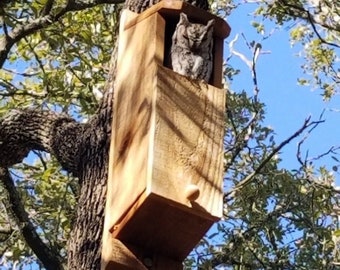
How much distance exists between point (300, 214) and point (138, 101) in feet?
7.55

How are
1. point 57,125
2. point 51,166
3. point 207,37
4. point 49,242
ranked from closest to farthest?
point 207,37 → point 57,125 → point 49,242 → point 51,166

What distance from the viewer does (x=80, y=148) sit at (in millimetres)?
2254

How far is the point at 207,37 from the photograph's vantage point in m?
2.15

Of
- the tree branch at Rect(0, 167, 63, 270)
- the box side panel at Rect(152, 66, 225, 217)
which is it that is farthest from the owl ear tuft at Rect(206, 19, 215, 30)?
the tree branch at Rect(0, 167, 63, 270)

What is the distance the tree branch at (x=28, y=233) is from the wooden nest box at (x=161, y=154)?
3.68ft

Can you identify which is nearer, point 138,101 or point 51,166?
point 138,101

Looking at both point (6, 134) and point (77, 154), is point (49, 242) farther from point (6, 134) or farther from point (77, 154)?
point (77, 154)

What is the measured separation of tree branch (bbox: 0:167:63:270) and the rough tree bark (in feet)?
1.70

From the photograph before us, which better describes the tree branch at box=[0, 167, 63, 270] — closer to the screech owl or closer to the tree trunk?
the tree trunk

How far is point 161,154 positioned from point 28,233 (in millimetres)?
1439

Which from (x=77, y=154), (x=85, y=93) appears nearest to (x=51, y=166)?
(x=85, y=93)

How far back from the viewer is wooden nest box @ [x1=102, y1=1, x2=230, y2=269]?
183cm

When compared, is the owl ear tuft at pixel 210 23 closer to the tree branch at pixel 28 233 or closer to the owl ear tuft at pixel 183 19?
the owl ear tuft at pixel 183 19

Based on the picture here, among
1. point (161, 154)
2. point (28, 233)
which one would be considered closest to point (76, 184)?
point (28, 233)
